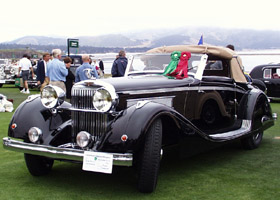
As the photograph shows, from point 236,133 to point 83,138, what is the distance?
265 cm

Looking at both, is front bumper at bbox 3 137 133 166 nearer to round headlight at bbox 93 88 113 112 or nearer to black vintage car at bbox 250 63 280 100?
round headlight at bbox 93 88 113 112

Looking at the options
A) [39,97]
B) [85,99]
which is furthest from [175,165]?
[39,97]

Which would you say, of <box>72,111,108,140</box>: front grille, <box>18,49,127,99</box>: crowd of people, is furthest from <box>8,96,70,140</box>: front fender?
<box>18,49,127,99</box>: crowd of people

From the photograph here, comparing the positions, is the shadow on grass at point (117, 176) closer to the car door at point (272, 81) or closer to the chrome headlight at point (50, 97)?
the chrome headlight at point (50, 97)

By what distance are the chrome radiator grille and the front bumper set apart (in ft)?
1.70

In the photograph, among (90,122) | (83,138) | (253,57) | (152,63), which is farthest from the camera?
(253,57)

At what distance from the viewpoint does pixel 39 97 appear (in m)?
5.05

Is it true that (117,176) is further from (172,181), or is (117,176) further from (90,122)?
(90,122)

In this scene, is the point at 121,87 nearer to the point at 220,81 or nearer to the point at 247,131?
the point at 220,81

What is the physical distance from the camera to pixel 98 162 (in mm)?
3826

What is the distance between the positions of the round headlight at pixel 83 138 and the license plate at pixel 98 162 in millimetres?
304

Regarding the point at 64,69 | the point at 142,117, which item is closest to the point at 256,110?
the point at 142,117

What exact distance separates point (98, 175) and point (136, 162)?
96 cm

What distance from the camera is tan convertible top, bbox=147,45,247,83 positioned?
20.0 feet
